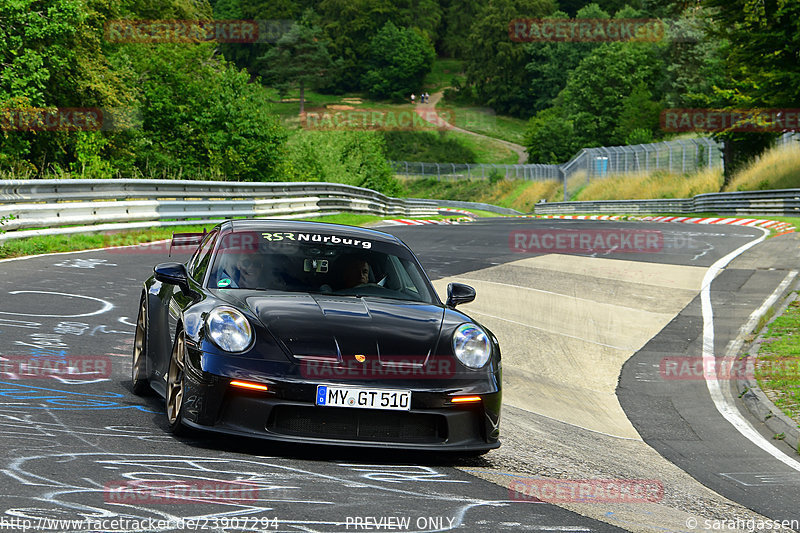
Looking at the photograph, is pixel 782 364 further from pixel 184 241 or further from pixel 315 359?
pixel 315 359

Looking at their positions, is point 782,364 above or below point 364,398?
below

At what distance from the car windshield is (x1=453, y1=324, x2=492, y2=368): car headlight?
804 millimetres

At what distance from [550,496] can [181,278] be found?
2743 mm

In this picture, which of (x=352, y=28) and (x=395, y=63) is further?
(x=352, y=28)

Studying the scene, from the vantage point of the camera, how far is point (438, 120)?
15375 centimetres

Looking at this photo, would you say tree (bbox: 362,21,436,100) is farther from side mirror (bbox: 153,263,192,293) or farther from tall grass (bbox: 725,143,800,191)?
side mirror (bbox: 153,263,192,293)

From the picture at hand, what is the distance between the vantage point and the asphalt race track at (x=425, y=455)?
4.31m

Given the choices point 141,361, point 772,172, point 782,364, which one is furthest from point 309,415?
point 772,172

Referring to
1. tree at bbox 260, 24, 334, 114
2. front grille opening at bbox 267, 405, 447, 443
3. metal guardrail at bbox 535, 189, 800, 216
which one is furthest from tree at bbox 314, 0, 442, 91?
front grille opening at bbox 267, 405, 447, 443

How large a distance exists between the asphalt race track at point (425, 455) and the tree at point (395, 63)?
160476mm

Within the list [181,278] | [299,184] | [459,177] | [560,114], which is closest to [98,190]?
[299,184]

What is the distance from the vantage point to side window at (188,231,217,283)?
687cm

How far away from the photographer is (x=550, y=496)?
5.28 meters

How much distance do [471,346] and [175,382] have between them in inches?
68.0
